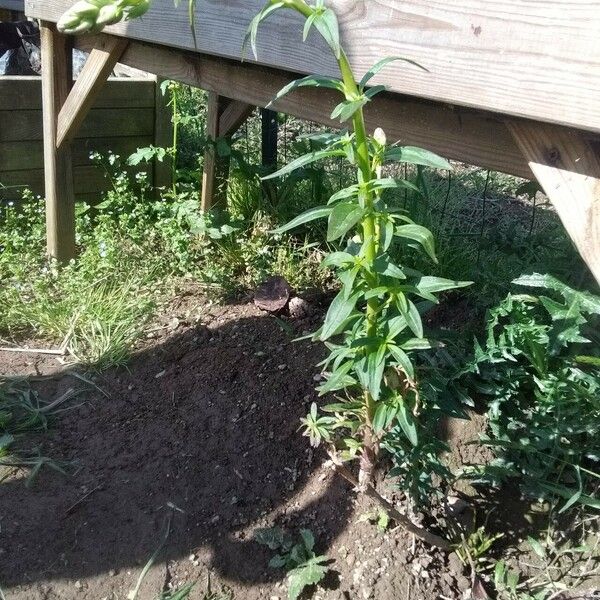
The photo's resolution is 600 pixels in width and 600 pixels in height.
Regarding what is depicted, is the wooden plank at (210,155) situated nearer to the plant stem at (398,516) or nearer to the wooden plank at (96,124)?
the wooden plank at (96,124)

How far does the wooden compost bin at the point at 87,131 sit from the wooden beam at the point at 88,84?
63 centimetres

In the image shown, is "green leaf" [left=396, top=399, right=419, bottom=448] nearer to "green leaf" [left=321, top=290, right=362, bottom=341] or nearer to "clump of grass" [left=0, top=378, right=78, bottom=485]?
"green leaf" [left=321, top=290, right=362, bottom=341]

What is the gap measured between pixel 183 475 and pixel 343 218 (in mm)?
1494

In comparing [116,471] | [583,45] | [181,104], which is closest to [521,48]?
[583,45]

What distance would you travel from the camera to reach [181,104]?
5945mm

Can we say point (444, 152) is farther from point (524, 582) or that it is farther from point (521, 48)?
point (524, 582)

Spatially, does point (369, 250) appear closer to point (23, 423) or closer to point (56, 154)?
point (23, 423)

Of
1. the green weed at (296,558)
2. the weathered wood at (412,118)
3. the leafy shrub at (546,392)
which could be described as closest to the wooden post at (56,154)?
the weathered wood at (412,118)

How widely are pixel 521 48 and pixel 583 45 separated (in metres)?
0.14

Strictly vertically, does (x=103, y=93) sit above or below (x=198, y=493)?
above

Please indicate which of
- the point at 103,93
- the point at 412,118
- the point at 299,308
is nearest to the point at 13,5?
the point at 103,93

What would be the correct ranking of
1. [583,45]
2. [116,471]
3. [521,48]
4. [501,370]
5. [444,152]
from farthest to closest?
[116,471] → [501,370] → [444,152] → [521,48] → [583,45]

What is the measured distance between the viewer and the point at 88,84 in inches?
144

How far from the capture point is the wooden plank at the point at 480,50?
1.26 m
